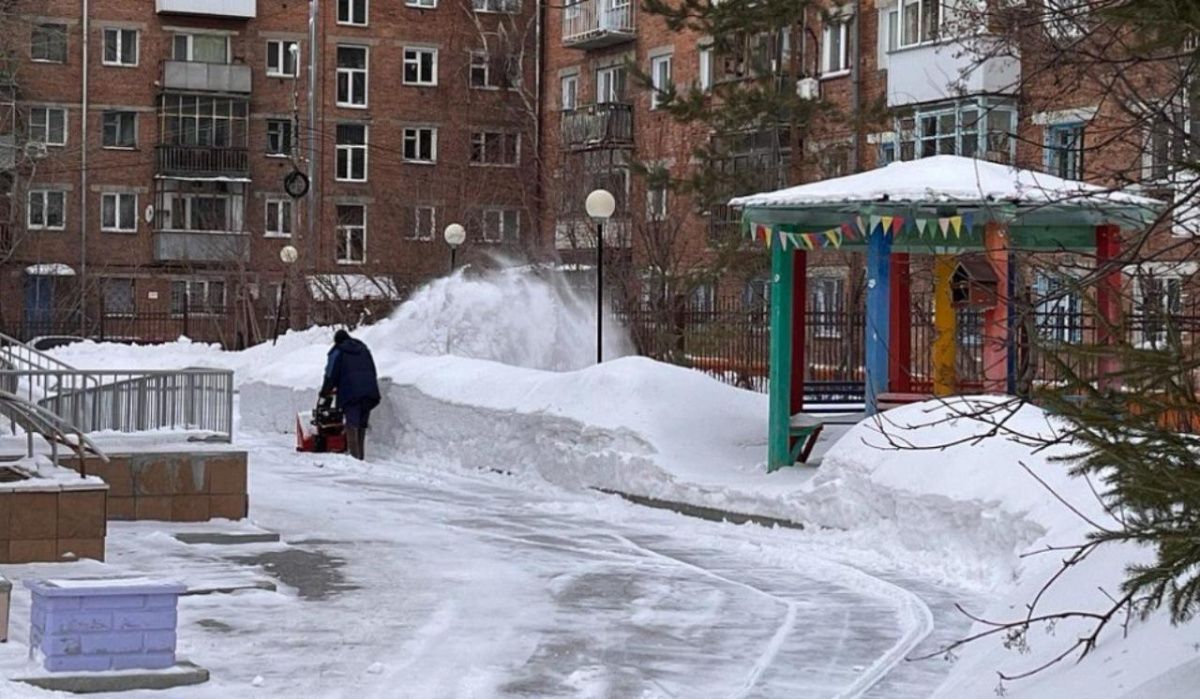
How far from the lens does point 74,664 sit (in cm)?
984

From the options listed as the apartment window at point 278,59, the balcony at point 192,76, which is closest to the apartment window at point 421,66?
the apartment window at point 278,59

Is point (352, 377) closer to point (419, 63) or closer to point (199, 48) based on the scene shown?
point (199, 48)

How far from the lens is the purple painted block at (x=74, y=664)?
9844mm

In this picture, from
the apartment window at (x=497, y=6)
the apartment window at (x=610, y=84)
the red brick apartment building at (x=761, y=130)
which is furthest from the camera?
the apartment window at (x=497, y=6)

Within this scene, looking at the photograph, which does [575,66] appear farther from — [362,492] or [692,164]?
[362,492]

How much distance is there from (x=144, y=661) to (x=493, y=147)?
57504 millimetres

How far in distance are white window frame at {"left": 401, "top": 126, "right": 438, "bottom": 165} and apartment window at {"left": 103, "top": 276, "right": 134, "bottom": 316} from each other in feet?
32.5

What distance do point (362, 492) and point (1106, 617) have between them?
47.6ft

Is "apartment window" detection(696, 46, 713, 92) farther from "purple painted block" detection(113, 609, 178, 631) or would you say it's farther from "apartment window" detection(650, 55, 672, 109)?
"purple painted block" detection(113, 609, 178, 631)

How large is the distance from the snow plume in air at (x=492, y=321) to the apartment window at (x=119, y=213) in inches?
1151

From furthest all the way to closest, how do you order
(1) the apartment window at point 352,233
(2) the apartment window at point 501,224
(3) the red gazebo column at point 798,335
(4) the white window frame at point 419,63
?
1. (4) the white window frame at point 419,63
2. (1) the apartment window at point 352,233
3. (2) the apartment window at point 501,224
4. (3) the red gazebo column at point 798,335

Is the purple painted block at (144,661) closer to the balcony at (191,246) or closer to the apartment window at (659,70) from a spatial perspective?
the apartment window at (659,70)

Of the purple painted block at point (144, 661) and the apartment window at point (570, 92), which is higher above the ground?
the apartment window at point (570, 92)

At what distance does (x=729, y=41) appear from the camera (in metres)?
39.8
